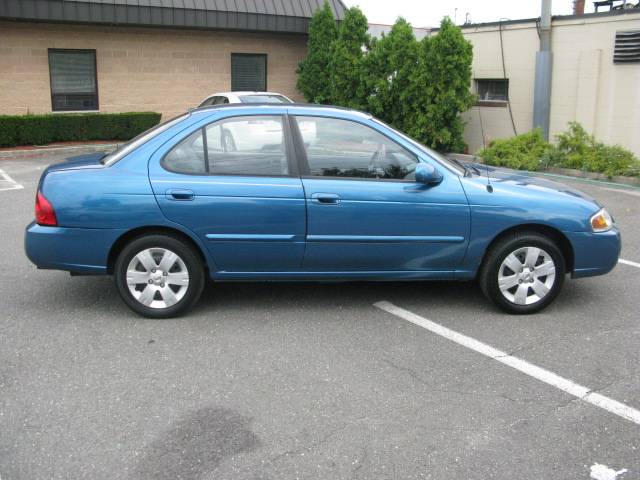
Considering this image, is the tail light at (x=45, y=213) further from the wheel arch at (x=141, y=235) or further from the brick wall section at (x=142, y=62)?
the brick wall section at (x=142, y=62)

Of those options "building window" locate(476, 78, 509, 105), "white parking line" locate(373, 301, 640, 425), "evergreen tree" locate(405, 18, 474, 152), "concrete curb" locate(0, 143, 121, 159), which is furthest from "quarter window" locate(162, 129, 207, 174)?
"building window" locate(476, 78, 509, 105)

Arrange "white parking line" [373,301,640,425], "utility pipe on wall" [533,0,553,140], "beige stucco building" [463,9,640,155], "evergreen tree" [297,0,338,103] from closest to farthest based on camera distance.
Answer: "white parking line" [373,301,640,425] → "beige stucco building" [463,9,640,155] → "utility pipe on wall" [533,0,553,140] → "evergreen tree" [297,0,338,103]

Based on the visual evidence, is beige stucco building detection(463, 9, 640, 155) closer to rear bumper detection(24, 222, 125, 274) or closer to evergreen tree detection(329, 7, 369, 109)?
evergreen tree detection(329, 7, 369, 109)

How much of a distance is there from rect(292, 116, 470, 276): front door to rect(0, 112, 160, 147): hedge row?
40.7ft

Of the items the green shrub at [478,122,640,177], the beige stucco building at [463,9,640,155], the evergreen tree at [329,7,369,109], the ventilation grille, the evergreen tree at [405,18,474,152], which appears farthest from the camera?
the evergreen tree at [329,7,369,109]

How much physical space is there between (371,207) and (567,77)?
10266mm

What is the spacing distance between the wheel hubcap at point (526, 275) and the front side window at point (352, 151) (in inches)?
41.2

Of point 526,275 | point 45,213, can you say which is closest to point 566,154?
point 526,275

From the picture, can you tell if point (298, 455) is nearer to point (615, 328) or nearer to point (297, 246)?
point (297, 246)

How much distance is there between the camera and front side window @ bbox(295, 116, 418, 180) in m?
5.40

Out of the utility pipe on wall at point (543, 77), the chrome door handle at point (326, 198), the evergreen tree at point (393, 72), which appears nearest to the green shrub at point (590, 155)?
the utility pipe on wall at point (543, 77)

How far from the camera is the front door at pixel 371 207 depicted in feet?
17.3

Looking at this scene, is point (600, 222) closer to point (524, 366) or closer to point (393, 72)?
point (524, 366)

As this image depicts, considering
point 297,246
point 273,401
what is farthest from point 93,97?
point 273,401
